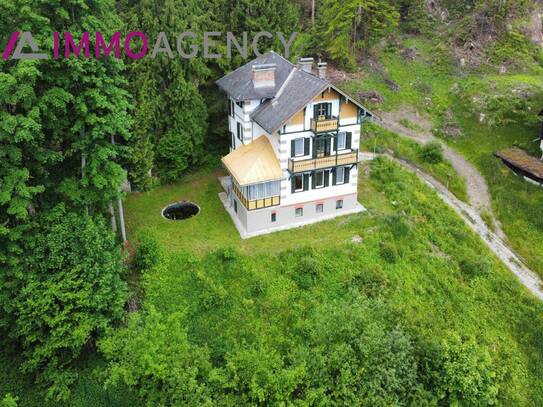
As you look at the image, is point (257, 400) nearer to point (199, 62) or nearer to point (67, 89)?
point (67, 89)

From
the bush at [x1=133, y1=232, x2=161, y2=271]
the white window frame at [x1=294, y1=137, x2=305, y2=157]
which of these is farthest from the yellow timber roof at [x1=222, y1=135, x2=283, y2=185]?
the bush at [x1=133, y1=232, x2=161, y2=271]

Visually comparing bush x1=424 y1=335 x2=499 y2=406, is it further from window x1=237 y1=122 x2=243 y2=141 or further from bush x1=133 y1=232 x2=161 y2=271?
window x1=237 y1=122 x2=243 y2=141

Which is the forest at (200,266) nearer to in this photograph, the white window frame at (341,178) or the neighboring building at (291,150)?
the neighboring building at (291,150)

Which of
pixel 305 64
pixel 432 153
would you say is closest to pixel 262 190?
pixel 305 64

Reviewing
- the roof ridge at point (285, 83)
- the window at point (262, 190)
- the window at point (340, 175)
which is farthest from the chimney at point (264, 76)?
the window at point (340, 175)

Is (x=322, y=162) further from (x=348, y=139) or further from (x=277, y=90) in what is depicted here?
(x=277, y=90)
